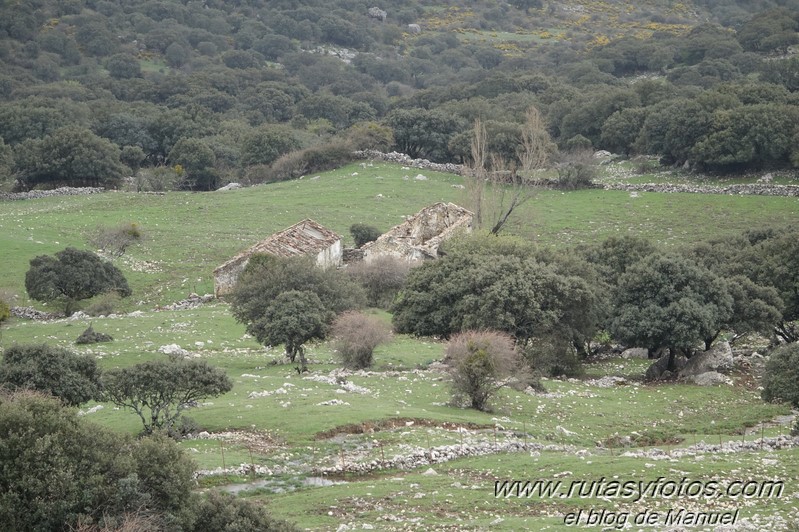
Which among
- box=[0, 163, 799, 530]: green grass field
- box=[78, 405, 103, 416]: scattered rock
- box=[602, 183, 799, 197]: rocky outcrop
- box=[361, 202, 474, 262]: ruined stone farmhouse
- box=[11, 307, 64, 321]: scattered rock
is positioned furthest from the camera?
box=[602, 183, 799, 197]: rocky outcrop

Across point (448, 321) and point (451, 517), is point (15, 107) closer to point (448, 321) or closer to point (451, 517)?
point (448, 321)

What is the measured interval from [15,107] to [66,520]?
360 feet

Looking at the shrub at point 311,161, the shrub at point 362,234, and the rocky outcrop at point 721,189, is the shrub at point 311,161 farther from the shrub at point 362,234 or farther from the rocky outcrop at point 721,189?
the shrub at point 362,234

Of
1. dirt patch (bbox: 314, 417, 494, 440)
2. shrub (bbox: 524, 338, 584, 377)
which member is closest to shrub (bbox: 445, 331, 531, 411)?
dirt patch (bbox: 314, 417, 494, 440)

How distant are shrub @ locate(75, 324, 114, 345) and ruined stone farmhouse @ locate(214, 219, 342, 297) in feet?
43.9

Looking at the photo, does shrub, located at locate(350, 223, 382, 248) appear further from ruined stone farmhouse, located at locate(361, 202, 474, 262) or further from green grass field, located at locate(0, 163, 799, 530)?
green grass field, located at locate(0, 163, 799, 530)

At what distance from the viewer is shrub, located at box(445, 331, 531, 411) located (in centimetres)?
3778

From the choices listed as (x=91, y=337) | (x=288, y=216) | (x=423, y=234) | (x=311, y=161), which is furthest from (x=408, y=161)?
(x=91, y=337)

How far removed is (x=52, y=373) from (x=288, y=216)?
4716 centimetres

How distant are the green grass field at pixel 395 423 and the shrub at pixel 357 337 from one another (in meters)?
0.90

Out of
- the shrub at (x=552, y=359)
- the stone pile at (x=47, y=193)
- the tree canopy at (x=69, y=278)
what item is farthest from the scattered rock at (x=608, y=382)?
the stone pile at (x=47, y=193)

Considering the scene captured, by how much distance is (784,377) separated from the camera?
36.8 meters

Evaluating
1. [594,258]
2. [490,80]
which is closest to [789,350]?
[594,258]

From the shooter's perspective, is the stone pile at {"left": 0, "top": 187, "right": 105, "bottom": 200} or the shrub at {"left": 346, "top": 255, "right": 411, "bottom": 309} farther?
the stone pile at {"left": 0, "top": 187, "right": 105, "bottom": 200}
